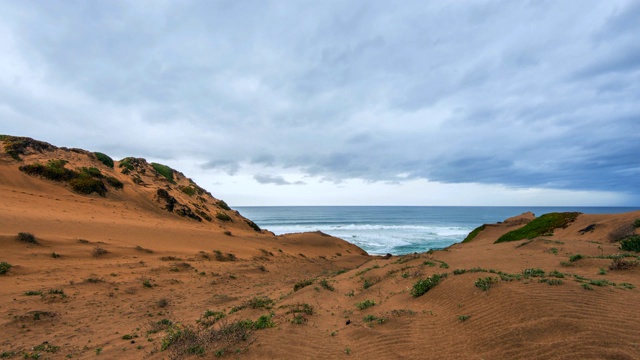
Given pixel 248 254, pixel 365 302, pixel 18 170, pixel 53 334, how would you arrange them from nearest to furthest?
pixel 53 334
pixel 365 302
pixel 248 254
pixel 18 170

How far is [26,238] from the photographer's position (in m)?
15.4

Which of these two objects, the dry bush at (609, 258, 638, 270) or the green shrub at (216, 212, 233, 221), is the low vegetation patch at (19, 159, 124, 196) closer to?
the green shrub at (216, 212, 233, 221)

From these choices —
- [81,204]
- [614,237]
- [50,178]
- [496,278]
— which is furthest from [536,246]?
[50,178]

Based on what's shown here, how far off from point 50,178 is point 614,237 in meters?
45.3

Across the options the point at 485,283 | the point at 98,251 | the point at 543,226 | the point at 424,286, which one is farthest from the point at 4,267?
the point at 543,226

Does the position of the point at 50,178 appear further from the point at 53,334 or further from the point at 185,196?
the point at 53,334

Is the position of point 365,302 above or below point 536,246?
below

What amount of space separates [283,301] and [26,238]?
1430 cm

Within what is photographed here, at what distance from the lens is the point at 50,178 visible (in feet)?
93.7

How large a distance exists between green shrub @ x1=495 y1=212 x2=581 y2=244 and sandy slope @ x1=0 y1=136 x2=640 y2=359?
6.32 meters

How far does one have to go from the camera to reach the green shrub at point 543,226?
29812mm

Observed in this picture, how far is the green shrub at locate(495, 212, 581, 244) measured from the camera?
29.8m

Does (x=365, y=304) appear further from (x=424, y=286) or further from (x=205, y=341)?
(x=205, y=341)

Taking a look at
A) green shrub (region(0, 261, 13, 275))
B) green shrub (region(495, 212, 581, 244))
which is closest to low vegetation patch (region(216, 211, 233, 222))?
green shrub (region(0, 261, 13, 275))
